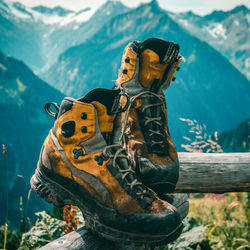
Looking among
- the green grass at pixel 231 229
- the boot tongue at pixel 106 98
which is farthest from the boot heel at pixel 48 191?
the green grass at pixel 231 229

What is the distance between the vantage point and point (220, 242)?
7.80ft

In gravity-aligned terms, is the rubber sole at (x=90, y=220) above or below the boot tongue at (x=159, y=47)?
below

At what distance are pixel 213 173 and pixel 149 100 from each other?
0.79 metres

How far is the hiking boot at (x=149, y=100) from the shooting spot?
1661 mm

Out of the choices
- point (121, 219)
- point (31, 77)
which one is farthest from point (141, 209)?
point (31, 77)

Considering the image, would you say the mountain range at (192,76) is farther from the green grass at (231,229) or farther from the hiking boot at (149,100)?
the hiking boot at (149,100)

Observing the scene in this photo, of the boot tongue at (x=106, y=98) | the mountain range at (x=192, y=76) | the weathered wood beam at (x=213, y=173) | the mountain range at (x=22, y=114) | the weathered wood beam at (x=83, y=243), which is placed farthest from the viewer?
the mountain range at (x=192, y=76)

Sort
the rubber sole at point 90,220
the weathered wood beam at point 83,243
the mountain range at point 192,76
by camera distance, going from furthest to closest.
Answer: the mountain range at point 192,76
the rubber sole at point 90,220
the weathered wood beam at point 83,243

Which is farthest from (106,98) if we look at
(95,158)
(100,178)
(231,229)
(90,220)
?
(231,229)

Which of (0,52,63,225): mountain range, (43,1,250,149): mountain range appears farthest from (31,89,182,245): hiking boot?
(43,1,250,149): mountain range

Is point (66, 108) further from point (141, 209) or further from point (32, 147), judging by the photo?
point (32, 147)

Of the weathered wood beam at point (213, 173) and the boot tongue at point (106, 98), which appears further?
the weathered wood beam at point (213, 173)

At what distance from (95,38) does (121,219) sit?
17056cm

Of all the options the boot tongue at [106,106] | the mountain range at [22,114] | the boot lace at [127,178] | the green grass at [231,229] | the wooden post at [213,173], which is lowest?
the mountain range at [22,114]
